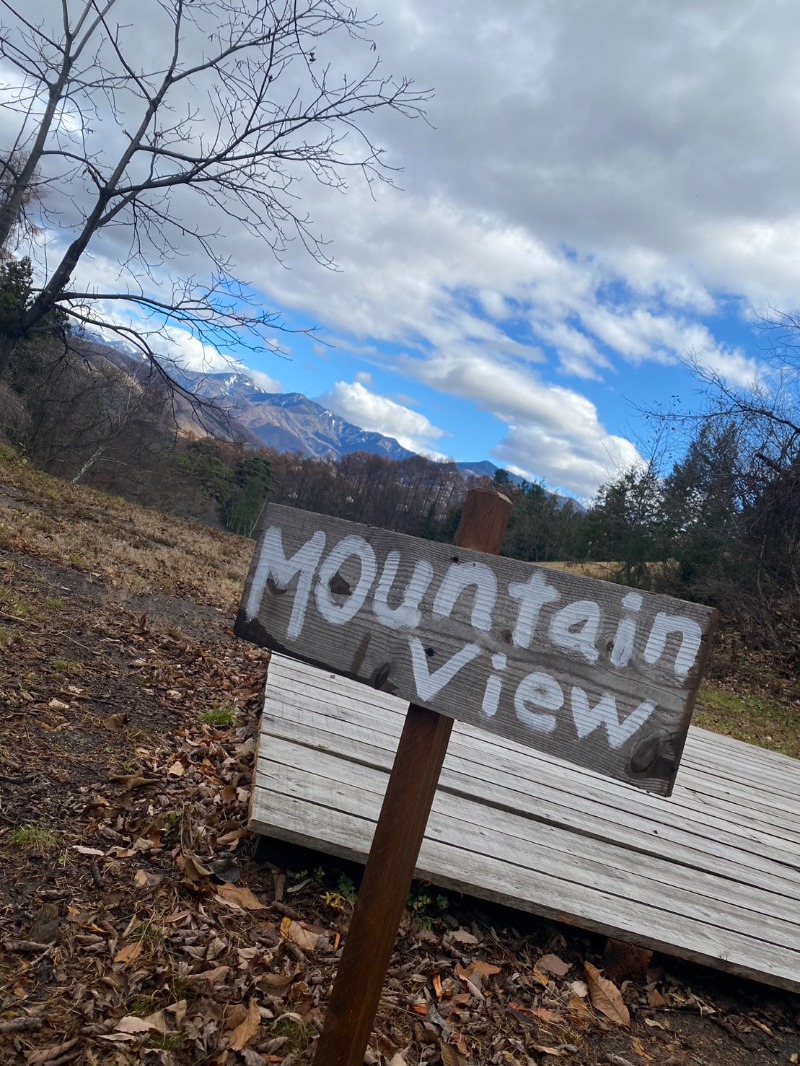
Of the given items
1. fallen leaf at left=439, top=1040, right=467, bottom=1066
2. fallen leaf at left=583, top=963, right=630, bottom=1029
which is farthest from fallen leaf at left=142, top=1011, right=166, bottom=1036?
fallen leaf at left=583, top=963, right=630, bottom=1029

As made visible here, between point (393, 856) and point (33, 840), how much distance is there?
6.05ft

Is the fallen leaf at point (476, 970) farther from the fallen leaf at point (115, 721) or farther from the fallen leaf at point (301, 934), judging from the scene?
the fallen leaf at point (115, 721)

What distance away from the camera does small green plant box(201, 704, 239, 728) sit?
15.2ft

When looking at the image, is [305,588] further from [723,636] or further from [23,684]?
[723,636]

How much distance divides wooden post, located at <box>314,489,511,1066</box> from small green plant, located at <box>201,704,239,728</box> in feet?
9.61

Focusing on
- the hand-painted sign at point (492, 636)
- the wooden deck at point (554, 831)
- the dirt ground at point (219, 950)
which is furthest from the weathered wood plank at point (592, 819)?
the hand-painted sign at point (492, 636)

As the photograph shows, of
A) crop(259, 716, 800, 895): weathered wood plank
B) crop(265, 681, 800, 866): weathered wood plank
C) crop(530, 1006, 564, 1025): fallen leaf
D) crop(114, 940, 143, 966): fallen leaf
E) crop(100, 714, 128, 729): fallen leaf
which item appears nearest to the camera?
crop(114, 940, 143, 966): fallen leaf

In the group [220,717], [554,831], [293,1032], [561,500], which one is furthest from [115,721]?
[561,500]

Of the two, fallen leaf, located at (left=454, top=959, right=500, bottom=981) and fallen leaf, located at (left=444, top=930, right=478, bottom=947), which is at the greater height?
fallen leaf, located at (left=444, top=930, right=478, bottom=947)

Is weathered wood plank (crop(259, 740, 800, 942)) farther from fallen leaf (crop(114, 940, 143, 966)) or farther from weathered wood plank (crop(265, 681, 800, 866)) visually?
fallen leaf (crop(114, 940, 143, 966))

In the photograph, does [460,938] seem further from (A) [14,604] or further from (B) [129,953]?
(A) [14,604]

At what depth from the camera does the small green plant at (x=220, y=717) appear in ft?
15.2

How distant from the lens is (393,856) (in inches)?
72.2

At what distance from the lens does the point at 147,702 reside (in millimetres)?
4695
